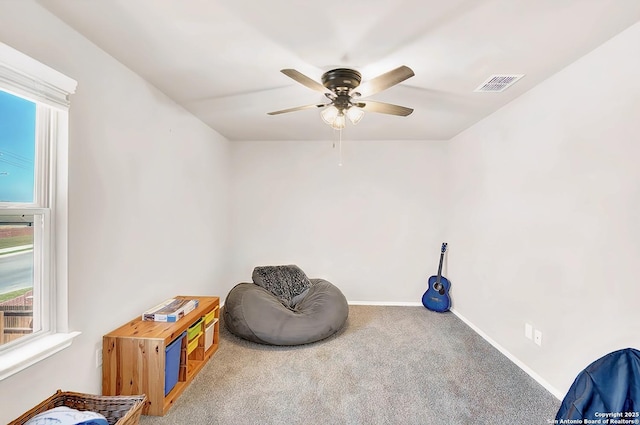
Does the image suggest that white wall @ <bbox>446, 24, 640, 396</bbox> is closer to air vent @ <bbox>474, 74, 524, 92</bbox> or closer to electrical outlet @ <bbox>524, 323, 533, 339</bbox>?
electrical outlet @ <bbox>524, 323, 533, 339</bbox>

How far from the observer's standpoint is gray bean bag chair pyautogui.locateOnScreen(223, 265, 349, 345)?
9.60 feet

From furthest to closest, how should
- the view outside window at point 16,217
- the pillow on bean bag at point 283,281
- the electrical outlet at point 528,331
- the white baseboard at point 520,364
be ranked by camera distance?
1. the pillow on bean bag at point 283,281
2. the electrical outlet at point 528,331
3. the white baseboard at point 520,364
4. the view outside window at point 16,217

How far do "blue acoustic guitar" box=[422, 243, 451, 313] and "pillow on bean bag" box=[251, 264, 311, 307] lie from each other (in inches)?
65.4

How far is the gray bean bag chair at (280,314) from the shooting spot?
115 inches

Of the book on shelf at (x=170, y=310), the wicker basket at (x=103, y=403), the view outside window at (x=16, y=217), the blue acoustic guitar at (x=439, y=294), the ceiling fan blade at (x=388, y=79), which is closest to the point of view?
the view outside window at (x=16, y=217)

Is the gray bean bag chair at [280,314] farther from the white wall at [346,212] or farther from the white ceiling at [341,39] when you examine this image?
the white ceiling at [341,39]

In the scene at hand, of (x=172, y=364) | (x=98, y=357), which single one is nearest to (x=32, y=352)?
(x=98, y=357)

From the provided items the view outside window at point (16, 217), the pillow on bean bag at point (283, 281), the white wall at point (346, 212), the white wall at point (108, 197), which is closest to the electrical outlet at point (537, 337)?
the white wall at point (346, 212)

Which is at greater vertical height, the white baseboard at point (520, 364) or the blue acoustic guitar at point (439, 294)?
the blue acoustic guitar at point (439, 294)

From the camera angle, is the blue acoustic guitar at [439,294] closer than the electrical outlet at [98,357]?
No

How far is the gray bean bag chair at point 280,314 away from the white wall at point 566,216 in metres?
1.64

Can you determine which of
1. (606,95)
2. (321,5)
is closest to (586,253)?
(606,95)

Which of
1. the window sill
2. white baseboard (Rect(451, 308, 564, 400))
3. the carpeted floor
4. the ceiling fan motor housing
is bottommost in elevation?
the carpeted floor

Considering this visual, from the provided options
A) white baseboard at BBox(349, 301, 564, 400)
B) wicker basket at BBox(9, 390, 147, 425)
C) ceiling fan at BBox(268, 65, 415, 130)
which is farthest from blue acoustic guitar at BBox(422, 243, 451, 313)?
wicker basket at BBox(9, 390, 147, 425)
